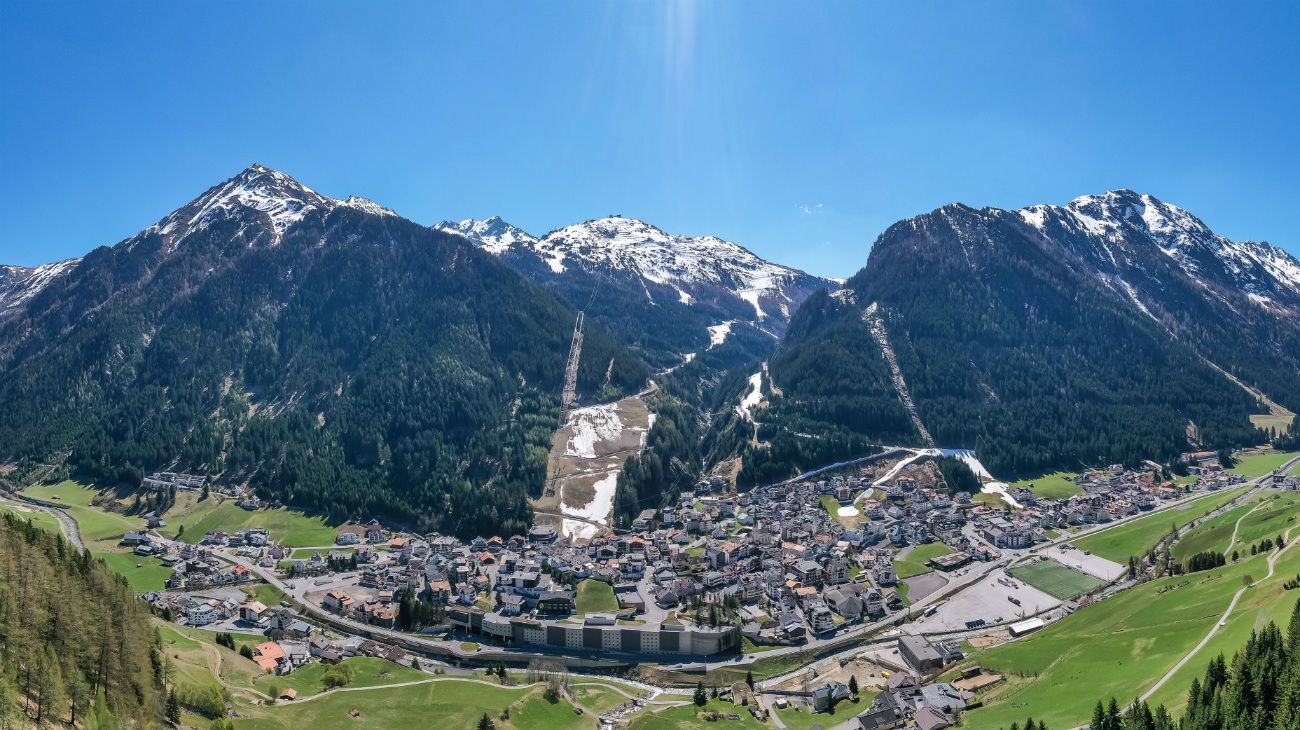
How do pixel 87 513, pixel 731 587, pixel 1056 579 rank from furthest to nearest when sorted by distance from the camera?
pixel 87 513 < pixel 731 587 < pixel 1056 579

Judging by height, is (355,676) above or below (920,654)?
below

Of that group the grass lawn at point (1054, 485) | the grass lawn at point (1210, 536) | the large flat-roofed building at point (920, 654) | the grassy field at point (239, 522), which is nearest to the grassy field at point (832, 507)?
the grass lawn at point (1054, 485)

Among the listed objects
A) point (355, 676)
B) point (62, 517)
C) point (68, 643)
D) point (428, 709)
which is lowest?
point (428, 709)

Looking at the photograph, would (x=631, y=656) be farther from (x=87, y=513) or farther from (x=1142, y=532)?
(x=87, y=513)

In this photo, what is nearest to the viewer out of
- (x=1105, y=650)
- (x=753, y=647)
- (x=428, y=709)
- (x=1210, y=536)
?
(x=1105, y=650)

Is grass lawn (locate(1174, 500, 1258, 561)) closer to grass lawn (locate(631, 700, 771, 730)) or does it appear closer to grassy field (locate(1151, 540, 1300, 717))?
grassy field (locate(1151, 540, 1300, 717))

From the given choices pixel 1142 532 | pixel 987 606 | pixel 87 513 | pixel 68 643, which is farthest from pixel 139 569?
pixel 1142 532

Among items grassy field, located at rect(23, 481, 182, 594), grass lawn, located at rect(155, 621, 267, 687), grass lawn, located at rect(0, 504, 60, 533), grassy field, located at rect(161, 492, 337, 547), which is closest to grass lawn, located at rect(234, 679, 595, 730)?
grass lawn, located at rect(155, 621, 267, 687)

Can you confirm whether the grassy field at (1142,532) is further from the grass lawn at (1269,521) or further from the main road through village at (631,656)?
the grass lawn at (1269,521)
